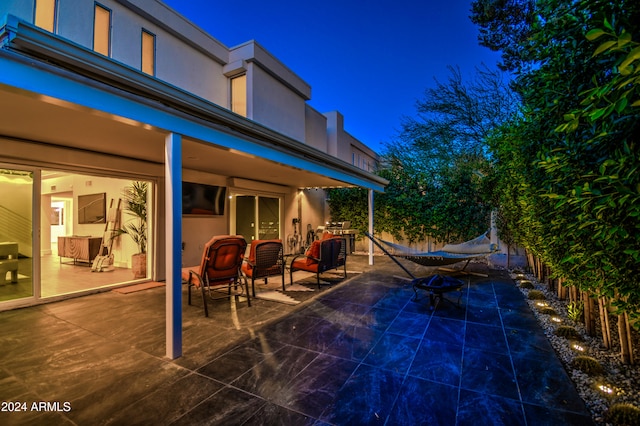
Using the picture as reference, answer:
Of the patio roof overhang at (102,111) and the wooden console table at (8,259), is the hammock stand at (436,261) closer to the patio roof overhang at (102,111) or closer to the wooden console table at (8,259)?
the patio roof overhang at (102,111)

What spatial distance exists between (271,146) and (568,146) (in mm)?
3359

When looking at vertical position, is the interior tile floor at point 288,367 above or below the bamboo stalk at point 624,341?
below

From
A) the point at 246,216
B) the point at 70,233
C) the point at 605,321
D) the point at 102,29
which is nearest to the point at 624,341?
the point at 605,321

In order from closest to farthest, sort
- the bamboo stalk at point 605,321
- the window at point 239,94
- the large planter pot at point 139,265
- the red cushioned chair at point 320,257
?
the bamboo stalk at point 605,321, the red cushioned chair at point 320,257, the large planter pot at point 139,265, the window at point 239,94

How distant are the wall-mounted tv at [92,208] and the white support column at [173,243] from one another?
7077mm

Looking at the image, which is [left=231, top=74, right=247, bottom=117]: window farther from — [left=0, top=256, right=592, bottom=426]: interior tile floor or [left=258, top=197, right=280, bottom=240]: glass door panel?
[left=0, top=256, right=592, bottom=426]: interior tile floor

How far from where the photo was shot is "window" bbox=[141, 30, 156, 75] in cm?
694

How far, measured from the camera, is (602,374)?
2.47 meters

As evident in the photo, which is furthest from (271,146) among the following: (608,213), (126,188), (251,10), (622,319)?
(251,10)

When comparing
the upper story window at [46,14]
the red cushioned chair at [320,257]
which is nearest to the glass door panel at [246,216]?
the red cushioned chair at [320,257]

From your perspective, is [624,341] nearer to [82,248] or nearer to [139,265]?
[139,265]

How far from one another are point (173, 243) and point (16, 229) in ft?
13.2

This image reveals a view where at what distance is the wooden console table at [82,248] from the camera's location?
7.96 metres

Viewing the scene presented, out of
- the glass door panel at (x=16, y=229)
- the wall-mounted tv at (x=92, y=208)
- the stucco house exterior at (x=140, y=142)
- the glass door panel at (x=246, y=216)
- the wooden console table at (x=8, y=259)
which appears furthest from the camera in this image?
the glass door panel at (x=246, y=216)
